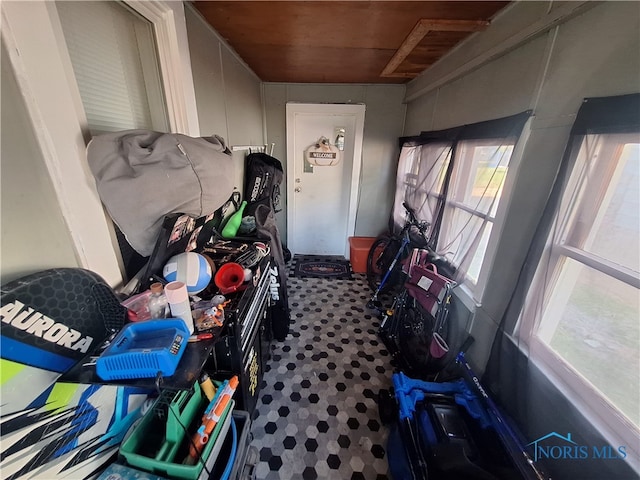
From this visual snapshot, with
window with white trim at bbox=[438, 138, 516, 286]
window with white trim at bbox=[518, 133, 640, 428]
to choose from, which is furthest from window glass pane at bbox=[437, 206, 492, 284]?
window with white trim at bbox=[518, 133, 640, 428]

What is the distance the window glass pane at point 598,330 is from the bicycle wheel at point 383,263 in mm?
1516

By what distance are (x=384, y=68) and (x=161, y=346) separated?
265 cm

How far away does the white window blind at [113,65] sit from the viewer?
0.81 meters

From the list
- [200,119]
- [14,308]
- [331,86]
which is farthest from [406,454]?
[331,86]

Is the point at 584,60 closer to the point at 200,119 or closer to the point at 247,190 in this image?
the point at 200,119

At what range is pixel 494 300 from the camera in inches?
52.4

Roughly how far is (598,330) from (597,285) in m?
0.16

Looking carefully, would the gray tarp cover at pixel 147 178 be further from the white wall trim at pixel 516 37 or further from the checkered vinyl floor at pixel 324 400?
the white wall trim at pixel 516 37

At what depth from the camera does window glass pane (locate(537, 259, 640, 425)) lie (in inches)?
31.3

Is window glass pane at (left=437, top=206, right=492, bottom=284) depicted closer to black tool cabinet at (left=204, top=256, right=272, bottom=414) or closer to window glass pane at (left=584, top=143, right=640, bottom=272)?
window glass pane at (left=584, top=143, right=640, bottom=272)

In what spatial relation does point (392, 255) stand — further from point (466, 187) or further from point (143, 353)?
point (143, 353)

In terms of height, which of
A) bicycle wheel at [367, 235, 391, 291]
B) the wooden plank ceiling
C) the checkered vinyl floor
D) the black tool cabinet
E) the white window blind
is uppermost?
the wooden plank ceiling

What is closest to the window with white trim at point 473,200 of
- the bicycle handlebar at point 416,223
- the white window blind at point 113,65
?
the bicycle handlebar at point 416,223

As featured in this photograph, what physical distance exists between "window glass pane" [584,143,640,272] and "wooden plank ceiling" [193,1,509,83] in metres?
1.01
